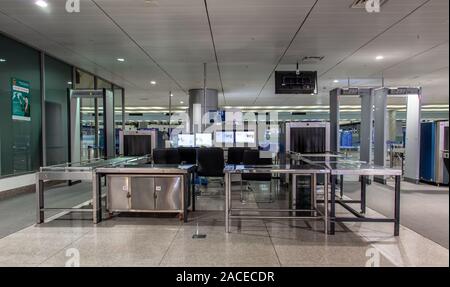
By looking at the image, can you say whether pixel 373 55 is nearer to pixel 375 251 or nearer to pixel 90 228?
pixel 375 251

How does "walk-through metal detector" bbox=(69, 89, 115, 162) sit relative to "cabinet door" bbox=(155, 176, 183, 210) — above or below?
above

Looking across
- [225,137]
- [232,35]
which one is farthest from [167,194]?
[225,137]

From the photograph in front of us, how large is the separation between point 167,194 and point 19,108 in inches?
161

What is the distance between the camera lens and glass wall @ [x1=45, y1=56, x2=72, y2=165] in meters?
7.21

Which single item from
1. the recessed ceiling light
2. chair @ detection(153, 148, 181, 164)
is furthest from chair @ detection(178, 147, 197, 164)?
the recessed ceiling light

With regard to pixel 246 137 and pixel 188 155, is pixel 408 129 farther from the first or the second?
pixel 188 155

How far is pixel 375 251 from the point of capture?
324cm

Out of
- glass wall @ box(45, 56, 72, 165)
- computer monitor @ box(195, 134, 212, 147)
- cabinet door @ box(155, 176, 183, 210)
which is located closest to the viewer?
cabinet door @ box(155, 176, 183, 210)

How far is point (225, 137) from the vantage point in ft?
28.7

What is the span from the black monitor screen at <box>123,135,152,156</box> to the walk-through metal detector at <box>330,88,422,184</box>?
4.51 meters

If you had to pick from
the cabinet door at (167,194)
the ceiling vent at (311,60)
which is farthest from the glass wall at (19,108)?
the ceiling vent at (311,60)

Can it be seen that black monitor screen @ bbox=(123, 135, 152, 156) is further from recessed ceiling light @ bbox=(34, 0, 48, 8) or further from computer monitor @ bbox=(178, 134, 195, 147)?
recessed ceiling light @ bbox=(34, 0, 48, 8)

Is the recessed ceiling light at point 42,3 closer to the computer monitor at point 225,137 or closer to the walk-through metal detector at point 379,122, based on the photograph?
the computer monitor at point 225,137

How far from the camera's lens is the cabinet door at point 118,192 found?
4.45 metres
